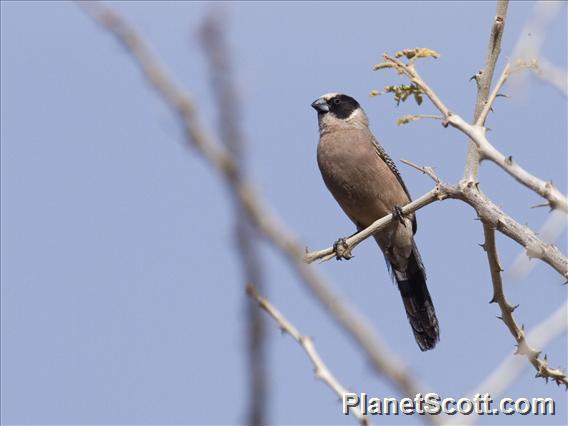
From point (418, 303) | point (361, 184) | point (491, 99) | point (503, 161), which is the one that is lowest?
point (503, 161)

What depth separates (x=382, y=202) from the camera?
8.28 m

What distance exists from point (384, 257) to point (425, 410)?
7199mm

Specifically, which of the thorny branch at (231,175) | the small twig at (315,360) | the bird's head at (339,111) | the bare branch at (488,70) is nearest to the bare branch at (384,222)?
the bare branch at (488,70)

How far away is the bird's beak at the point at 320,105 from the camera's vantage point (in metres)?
9.60

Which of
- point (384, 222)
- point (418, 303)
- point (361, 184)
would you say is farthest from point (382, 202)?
point (384, 222)

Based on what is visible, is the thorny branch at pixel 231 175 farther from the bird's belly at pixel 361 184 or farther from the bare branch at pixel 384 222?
the bird's belly at pixel 361 184

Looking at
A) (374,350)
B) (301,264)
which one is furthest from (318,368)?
(301,264)

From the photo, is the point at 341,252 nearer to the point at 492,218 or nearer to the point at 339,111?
the point at 492,218

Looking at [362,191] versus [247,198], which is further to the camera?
[362,191]

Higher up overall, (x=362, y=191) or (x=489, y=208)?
(x=362, y=191)

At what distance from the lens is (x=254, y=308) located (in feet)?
3.61

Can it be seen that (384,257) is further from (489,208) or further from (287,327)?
(287,327)

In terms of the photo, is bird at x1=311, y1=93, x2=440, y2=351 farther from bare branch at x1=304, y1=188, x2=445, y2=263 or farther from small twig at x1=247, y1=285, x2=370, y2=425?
small twig at x1=247, y1=285, x2=370, y2=425

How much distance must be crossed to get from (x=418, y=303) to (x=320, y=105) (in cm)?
263
